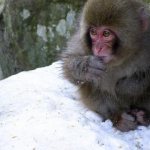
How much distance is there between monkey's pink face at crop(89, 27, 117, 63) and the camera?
181 inches

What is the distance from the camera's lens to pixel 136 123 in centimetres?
489

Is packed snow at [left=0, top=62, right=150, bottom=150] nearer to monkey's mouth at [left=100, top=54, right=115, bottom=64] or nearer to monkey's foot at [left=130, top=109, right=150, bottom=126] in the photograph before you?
monkey's foot at [left=130, top=109, right=150, bottom=126]

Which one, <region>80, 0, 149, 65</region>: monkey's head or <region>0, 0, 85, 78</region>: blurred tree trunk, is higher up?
<region>80, 0, 149, 65</region>: monkey's head

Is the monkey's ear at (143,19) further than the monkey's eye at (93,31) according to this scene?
Yes

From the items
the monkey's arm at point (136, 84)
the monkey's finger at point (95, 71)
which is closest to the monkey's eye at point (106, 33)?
the monkey's finger at point (95, 71)

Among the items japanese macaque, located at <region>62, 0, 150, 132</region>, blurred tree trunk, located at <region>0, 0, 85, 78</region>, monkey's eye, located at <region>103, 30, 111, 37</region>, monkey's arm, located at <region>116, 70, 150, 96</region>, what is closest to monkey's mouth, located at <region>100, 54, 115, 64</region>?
japanese macaque, located at <region>62, 0, 150, 132</region>

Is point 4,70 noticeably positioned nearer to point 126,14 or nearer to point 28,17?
point 28,17

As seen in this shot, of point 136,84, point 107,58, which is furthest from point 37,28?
point 107,58

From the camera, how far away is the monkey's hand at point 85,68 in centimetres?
470

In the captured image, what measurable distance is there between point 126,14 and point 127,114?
820 mm

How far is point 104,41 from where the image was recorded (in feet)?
15.2

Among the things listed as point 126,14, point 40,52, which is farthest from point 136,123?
point 40,52

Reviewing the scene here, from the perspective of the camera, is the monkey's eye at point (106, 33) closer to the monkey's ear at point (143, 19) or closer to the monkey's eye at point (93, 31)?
the monkey's eye at point (93, 31)

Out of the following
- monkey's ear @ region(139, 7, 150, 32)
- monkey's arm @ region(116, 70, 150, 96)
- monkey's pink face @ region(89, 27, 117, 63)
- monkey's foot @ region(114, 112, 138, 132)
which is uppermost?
monkey's ear @ region(139, 7, 150, 32)
